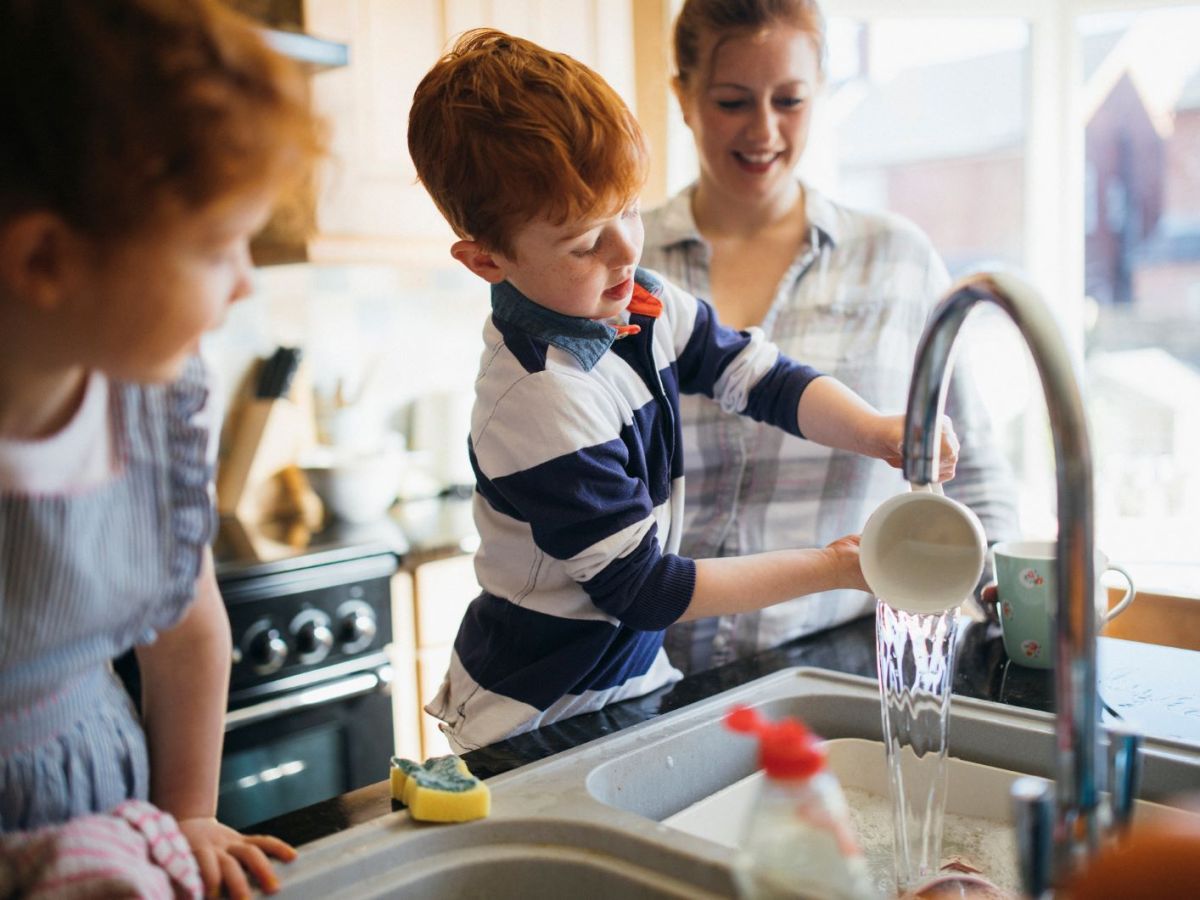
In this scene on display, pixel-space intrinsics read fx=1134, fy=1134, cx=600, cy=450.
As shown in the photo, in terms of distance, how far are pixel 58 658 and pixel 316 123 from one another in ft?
1.07

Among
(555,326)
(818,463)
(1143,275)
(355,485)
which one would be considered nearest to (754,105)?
(818,463)

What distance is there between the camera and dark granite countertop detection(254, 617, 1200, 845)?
0.82 meters

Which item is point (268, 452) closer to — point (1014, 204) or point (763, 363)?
point (763, 363)

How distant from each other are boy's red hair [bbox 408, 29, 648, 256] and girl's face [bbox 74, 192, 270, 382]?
1.22 feet

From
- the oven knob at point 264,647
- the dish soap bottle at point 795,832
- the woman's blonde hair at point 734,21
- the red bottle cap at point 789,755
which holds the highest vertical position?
the woman's blonde hair at point 734,21

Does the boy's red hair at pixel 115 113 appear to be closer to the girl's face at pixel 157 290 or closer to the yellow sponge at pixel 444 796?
the girl's face at pixel 157 290

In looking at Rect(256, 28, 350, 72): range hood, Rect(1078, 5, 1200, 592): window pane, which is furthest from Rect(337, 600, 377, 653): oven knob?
Rect(1078, 5, 1200, 592): window pane

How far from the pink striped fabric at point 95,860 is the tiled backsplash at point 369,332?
6.59 feet

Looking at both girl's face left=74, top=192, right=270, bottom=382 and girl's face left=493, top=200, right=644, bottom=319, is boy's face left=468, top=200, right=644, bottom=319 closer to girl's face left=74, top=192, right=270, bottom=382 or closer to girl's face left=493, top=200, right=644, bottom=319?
girl's face left=493, top=200, right=644, bottom=319

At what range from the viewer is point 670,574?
3.16ft

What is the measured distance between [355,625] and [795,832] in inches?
66.4

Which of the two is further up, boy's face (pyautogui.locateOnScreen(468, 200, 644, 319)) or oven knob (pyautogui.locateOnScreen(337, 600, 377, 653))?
boy's face (pyautogui.locateOnScreen(468, 200, 644, 319))

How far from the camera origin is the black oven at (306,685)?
1.94 metres

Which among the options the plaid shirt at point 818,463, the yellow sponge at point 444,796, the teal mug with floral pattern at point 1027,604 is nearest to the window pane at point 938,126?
the plaid shirt at point 818,463
